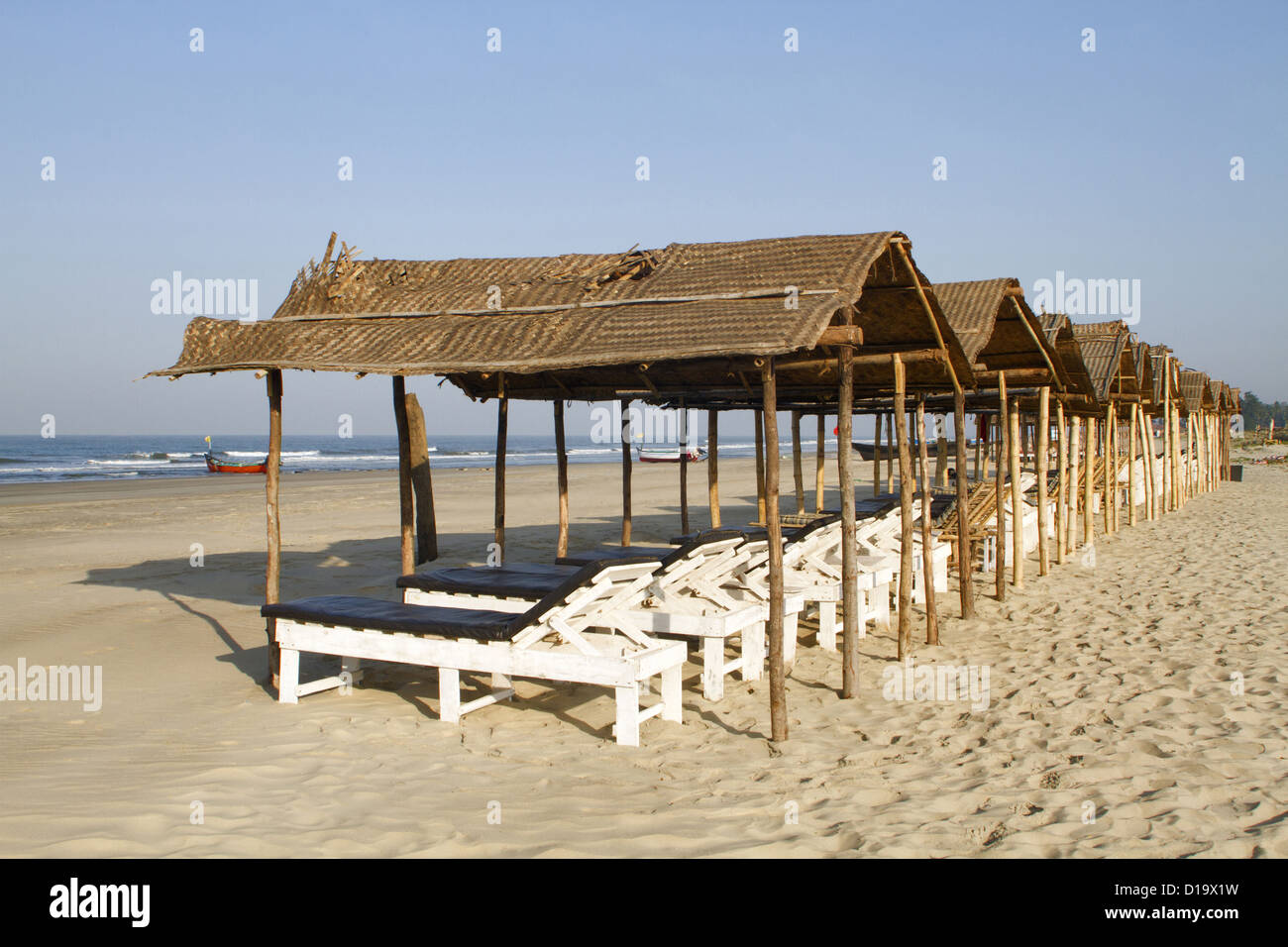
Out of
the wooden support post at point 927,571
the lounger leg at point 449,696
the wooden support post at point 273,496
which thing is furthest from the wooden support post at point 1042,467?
the wooden support post at point 273,496

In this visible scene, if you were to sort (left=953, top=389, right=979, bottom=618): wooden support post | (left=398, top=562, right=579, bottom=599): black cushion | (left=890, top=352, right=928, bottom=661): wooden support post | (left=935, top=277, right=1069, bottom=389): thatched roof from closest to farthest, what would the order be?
1. (left=398, top=562, right=579, bottom=599): black cushion
2. (left=890, top=352, right=928, bottom=661): wooden support post
3. (left=935, top=277, right=1069, bottom=389): thatched roof
4. (left=953, top=389, right=979, bottom=618): wooden support post

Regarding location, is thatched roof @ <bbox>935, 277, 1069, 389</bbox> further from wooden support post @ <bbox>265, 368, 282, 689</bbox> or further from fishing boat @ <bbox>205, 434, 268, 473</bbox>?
fishing boat @ <bbox>205, 434, 268, 473</bbox>

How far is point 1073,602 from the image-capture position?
1002 cm

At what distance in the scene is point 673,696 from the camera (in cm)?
616

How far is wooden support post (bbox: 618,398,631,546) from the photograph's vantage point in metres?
11.5

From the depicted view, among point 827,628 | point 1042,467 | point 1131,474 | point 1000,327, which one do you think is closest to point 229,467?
point 1131,474

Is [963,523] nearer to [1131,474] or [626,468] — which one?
[626,468]

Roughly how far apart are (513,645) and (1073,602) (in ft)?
22.1

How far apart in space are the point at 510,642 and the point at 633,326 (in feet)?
7.29

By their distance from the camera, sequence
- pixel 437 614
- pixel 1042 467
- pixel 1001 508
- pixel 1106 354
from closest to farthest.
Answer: pixel 437 614, pixel 1001 508, pixel 1042 467, pixel 1106 354

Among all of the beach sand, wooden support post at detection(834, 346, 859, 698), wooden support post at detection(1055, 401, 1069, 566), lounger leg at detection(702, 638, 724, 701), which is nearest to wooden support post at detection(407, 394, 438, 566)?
the beach sand
